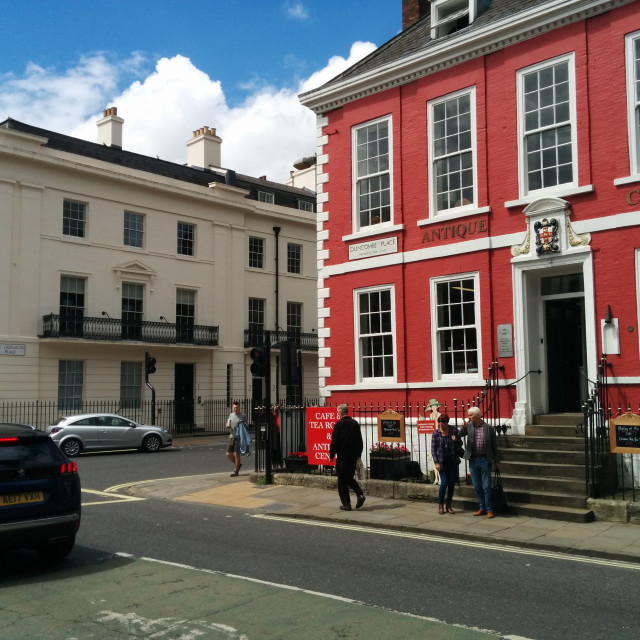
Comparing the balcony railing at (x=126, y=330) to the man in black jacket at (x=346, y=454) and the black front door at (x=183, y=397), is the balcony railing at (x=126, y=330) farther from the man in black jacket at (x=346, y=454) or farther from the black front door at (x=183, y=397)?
the man in black jacket at (x=346, y=454)

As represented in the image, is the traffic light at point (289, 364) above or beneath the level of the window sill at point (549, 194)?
beneath

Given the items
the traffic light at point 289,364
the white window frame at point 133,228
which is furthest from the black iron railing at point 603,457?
the white window frame at point 133,228

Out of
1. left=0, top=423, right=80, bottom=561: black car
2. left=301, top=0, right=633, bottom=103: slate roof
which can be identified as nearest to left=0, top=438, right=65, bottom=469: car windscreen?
left=0, top=423, right=80, bottom=561: black car

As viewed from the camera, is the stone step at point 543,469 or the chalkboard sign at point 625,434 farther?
the stone step at point 543,469

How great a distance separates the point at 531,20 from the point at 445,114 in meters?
2.42

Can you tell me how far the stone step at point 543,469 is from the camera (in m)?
11.6

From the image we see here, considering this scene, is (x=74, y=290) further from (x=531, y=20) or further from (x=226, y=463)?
(x=531, y=20)

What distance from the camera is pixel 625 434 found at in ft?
35.3

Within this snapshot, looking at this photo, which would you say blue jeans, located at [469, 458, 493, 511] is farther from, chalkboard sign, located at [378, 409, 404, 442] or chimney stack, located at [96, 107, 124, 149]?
chimney stack, located at [96, 107, 124, 149]

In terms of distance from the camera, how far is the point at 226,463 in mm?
20891

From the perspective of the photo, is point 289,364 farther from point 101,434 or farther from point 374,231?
point 101,434

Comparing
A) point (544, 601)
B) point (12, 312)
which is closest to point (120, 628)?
point (544, 601)

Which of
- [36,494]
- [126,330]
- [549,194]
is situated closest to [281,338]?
[126,330]

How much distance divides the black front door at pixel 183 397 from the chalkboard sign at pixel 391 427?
849 inches
